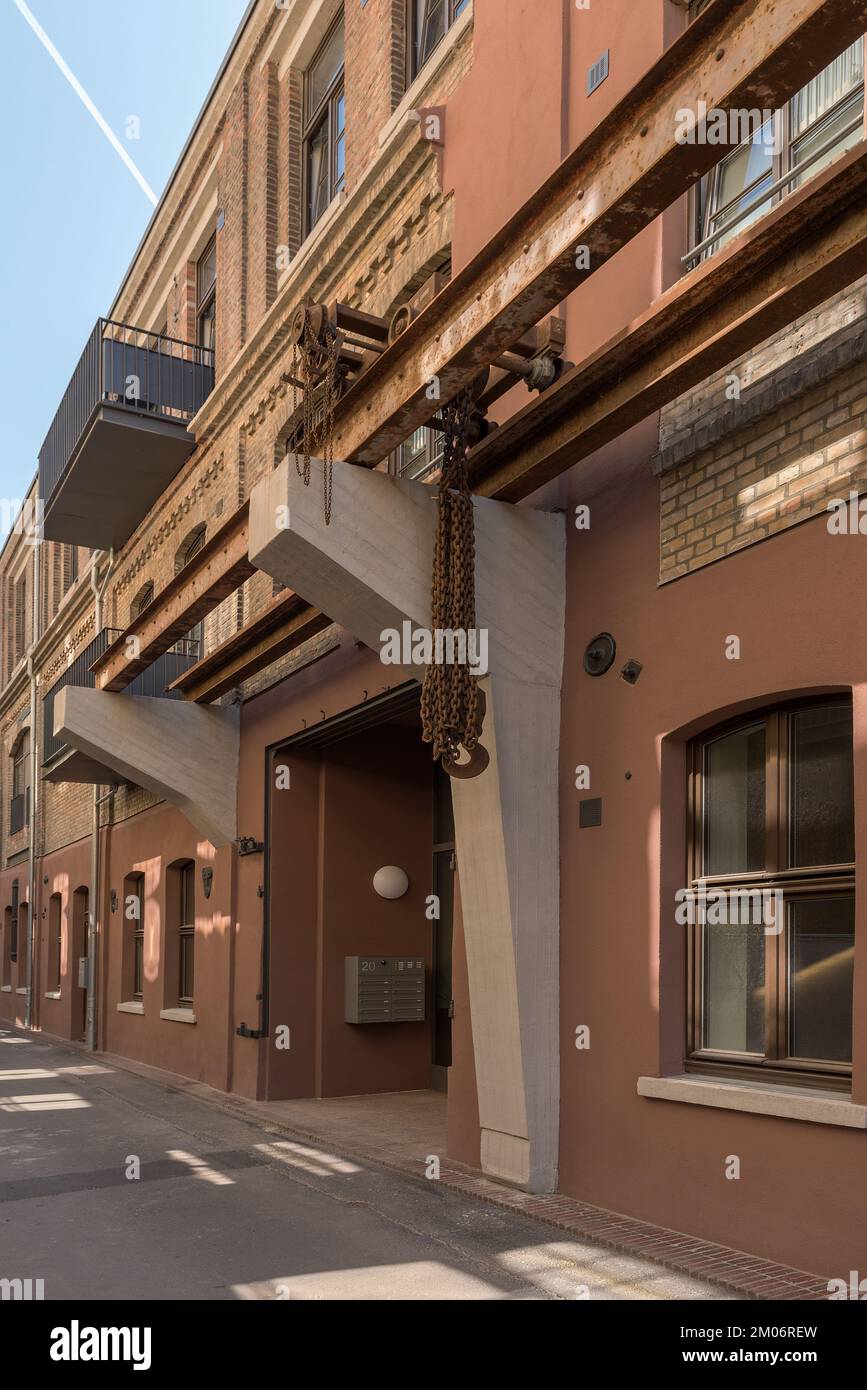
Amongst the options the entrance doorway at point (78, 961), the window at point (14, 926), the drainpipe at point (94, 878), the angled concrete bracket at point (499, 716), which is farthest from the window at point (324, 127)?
the window at point (14, 926)

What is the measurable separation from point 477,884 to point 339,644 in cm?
Result: 353

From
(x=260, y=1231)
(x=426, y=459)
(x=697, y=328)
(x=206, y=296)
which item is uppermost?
(x=206, y=296)

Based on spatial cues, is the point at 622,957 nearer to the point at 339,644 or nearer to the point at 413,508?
the point at 413,508

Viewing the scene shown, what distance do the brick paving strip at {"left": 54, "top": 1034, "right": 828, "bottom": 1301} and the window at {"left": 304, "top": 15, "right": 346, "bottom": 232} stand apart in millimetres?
8812

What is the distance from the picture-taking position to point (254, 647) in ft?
36.7

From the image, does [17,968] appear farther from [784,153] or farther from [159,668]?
[784,153]

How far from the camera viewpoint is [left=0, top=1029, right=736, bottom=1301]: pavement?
5.50m

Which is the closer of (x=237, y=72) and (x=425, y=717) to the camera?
(x=425, y=717)

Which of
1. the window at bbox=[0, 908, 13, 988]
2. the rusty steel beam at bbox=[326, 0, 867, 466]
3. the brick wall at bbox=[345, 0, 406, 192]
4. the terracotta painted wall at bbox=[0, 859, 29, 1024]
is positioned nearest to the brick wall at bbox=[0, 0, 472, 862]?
the brick wall at bbox=[345, 0, 406, 192]

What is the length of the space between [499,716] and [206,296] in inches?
451

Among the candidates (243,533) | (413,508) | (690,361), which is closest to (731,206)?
(690,361)

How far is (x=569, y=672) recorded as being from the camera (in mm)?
7488

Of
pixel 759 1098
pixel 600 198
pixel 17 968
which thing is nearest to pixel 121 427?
pixel 600 198

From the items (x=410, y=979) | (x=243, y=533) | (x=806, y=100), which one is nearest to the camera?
(x=806, y=100)
